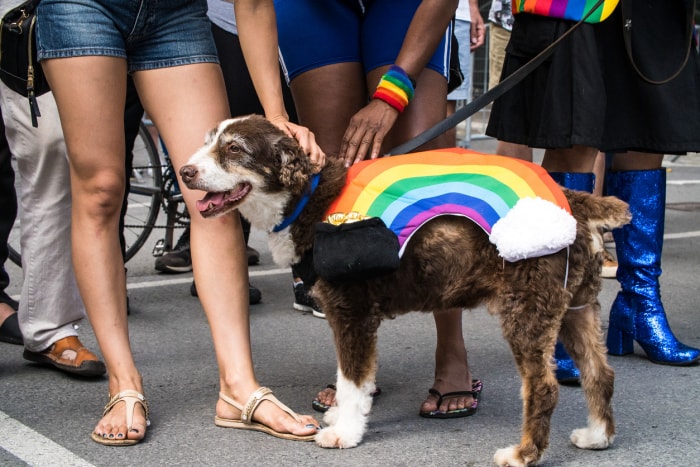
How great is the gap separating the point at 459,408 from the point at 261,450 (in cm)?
80

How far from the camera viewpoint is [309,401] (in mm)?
3844

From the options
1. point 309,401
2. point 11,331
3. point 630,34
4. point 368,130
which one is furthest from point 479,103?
point 11,331

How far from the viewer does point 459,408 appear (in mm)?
3604

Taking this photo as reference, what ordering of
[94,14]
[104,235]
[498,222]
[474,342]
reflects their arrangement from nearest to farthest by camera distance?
1. [498,222]
2. [94,14]
3. [104,235]
4. [474,342]

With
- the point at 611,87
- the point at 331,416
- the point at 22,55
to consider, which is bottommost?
the point at 331,416

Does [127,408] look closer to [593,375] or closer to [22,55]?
[22,55]

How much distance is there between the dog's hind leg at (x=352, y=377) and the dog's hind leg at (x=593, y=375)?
27.7 inches

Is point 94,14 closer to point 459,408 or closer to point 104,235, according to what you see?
point 104,235

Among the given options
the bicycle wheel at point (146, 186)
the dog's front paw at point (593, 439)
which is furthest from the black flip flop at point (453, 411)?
the bicycle wheel at point (146, 186)

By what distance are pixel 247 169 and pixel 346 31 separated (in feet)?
2.84

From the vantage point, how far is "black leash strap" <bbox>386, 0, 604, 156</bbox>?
11.4 feet

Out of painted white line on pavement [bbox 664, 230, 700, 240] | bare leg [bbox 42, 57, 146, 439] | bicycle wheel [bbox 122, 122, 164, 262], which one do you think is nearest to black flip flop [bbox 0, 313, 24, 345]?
bare leg [bbox 42, 57, 146, 439]

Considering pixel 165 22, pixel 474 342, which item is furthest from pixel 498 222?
pixel 474 342

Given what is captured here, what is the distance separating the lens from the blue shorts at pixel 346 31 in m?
3.67
